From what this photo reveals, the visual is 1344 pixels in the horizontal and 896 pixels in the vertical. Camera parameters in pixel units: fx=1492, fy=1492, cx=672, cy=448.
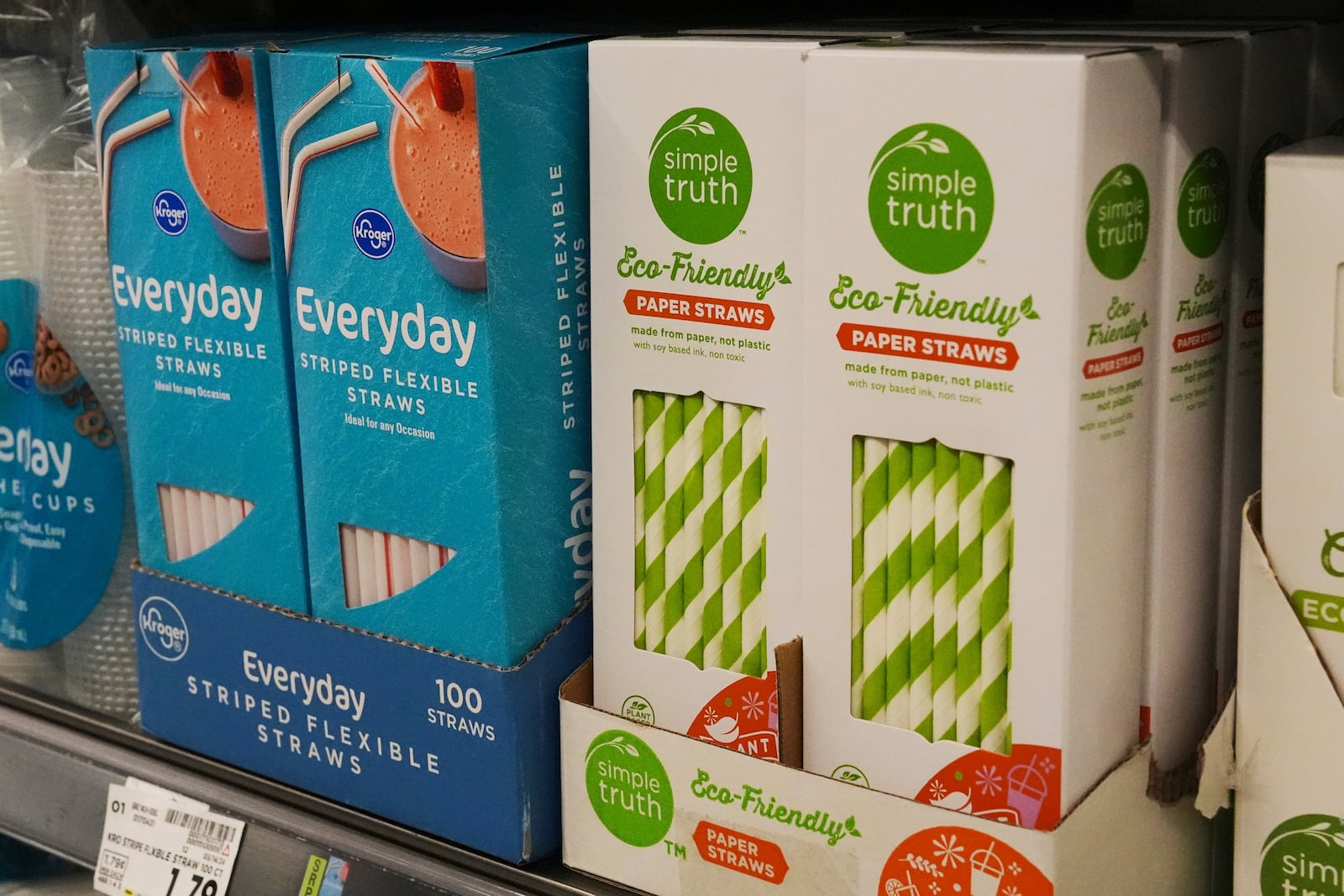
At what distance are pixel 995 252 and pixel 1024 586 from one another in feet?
0.56

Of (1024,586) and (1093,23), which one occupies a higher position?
(1093,23)

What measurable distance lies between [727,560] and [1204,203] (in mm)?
338

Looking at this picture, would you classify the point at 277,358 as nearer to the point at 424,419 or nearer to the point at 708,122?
the point at 424,419

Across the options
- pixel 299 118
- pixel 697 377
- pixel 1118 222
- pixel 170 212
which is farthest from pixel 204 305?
pixel 1118 222

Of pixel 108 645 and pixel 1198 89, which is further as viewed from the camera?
pixel 108 645

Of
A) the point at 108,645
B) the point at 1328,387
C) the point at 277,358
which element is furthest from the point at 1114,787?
the point at 108,645

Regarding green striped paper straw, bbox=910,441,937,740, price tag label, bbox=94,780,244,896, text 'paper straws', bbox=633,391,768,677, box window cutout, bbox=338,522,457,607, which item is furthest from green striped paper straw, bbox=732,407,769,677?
price tag label, bbox=94,780,244,896

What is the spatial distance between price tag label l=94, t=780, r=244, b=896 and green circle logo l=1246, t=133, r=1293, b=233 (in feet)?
2.63

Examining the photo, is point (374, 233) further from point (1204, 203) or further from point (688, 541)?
point (1204, 203)

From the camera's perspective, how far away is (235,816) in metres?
1.10

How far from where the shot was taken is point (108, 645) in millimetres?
1296

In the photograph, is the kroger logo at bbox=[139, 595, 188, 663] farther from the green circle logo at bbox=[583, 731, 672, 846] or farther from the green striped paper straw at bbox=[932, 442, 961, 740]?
the green striped paper straw at bbox=[932, 442, 961, 740]

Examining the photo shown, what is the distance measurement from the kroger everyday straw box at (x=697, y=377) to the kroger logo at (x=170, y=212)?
1.13ft

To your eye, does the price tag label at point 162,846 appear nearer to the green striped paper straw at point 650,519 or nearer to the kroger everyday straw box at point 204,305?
the kroger everyday straw box at point 204,305
